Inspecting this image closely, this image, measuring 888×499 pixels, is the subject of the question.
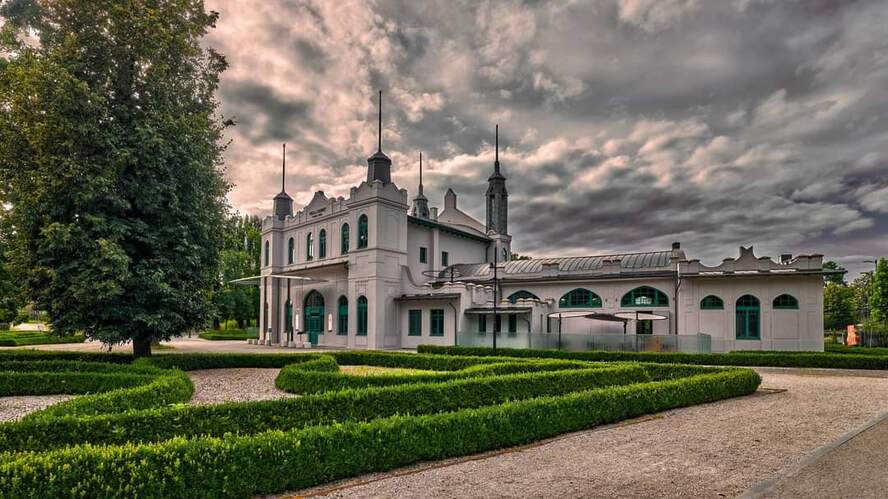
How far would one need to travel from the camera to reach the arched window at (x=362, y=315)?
118 ft

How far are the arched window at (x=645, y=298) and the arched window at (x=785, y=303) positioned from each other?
550cm

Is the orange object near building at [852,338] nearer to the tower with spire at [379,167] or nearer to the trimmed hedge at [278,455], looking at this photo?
the tower with spire at [379,167]

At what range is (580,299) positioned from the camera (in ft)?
111

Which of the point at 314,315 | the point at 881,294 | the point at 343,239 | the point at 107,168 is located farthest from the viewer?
the point at 881,294

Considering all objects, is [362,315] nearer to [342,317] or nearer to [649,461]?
[342,317]

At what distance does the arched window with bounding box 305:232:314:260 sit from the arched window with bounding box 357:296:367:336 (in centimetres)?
832

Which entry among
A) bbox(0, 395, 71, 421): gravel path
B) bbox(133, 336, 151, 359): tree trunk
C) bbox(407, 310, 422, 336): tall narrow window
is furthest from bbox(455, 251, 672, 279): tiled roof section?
bbox(0, 395, 71, 421): gravel path

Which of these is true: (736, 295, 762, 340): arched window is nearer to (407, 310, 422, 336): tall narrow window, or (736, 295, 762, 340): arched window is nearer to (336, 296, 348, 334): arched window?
(407, 310, 422, 336): tall narrow window

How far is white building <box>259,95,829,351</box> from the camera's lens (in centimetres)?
2827

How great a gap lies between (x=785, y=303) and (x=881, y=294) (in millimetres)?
37552

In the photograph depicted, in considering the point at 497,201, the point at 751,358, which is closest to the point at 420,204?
the point at 497,201

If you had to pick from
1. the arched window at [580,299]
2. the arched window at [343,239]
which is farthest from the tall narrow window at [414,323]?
the arched window at [580,299]

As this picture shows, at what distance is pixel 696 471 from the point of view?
7250 millimetres

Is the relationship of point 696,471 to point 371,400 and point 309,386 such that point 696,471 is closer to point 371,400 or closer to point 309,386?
point 371,400
